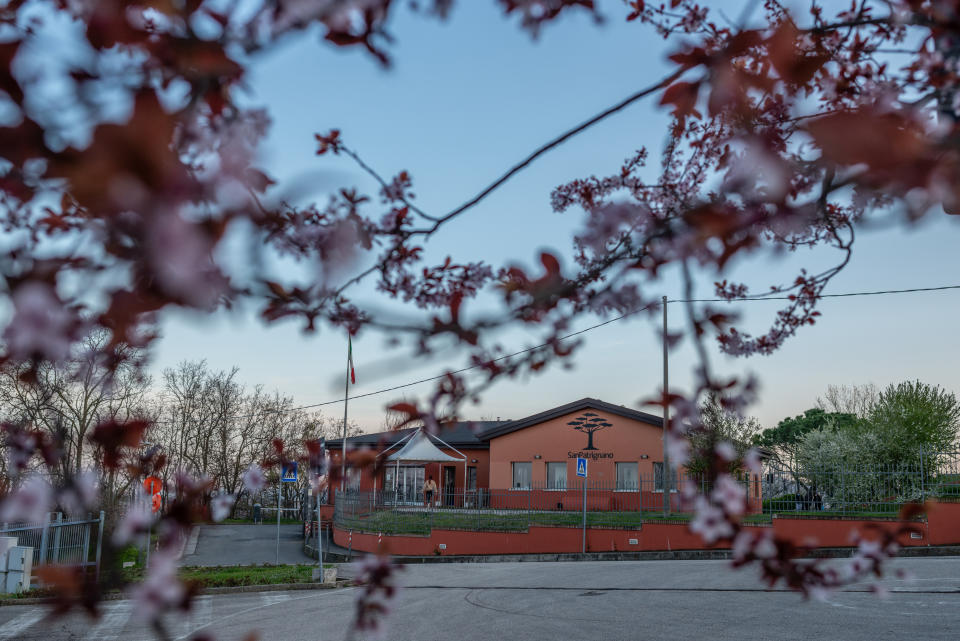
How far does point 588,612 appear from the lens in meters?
9.44

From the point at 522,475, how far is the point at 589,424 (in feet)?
14.5

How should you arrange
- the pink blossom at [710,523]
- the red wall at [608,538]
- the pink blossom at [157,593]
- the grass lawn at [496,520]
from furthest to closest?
the grass lawn at [496,520] < the red wall at [608,538] < the pink blossom at [710,523] < the pink blossom at [157,593]

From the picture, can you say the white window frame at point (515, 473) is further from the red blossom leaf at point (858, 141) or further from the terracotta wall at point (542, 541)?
the red blossom leaf at point (858, 141)

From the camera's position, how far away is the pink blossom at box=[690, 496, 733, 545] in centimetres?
201

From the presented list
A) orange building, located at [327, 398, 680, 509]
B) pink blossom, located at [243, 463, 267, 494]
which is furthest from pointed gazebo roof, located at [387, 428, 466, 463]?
pink blossom, located at [243, 463, 267, 494]

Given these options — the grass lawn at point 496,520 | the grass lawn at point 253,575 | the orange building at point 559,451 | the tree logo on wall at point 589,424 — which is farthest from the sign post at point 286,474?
the tree logo on wall at point 589,424

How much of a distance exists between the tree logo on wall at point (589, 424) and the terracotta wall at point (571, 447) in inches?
5.9

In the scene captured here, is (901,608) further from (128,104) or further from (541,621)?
(128,104)

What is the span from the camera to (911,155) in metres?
1.05

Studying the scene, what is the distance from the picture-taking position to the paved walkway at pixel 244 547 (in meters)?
21.9

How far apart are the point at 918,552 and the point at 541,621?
34.8 ft

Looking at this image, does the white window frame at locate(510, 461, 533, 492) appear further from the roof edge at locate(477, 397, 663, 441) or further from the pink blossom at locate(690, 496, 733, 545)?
the pink blossom at locate(690, 496, 733, 545)

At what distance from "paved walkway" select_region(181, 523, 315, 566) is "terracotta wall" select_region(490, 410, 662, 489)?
1045 centimetres

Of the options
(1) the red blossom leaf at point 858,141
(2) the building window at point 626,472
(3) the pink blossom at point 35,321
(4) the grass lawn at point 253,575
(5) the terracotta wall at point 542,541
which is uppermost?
(1) the red blossom leaf at point 858,141
